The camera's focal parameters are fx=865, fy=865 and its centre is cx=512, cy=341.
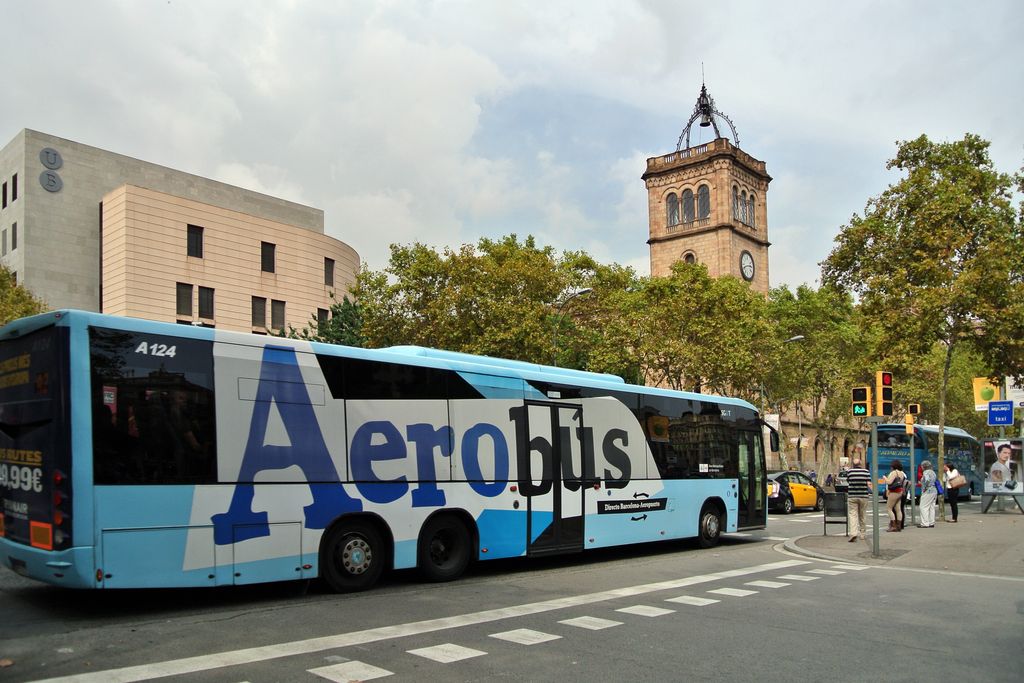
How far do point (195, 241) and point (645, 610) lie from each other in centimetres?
4540

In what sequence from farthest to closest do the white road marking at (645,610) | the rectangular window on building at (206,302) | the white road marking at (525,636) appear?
1. the rectangular window on building at (206,302)
2. the white road marking at (645,610)
3. the white road marking at (525,636)

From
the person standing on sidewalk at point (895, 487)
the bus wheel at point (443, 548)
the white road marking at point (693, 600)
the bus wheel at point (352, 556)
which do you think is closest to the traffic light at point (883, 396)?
the person standing on sidewalk at point (895, 487)

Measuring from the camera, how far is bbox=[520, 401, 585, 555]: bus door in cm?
1254

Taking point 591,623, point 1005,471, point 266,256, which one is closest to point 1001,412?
point 1005,471

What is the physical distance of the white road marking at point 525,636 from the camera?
7582 mm

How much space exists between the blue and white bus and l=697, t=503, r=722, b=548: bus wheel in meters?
2.24

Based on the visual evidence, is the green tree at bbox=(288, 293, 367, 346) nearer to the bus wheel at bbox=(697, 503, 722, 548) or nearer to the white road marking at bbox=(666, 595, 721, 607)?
the bus wheel at bbox=(697, 503, 722, 548)

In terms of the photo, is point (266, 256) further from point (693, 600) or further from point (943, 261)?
point (693, 600)

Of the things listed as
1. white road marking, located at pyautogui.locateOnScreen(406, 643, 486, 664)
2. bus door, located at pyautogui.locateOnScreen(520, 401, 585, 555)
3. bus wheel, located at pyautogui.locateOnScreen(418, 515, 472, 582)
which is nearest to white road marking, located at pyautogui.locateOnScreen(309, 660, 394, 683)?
white road marking, located at pyautogui.locateOnScreen(406, 643, 486, 664)

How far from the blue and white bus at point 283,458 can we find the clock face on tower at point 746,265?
72.3 m

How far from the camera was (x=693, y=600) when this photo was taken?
10.1 meters

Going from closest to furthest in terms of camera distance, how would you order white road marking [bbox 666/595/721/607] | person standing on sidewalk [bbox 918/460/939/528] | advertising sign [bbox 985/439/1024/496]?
1. white road marking [bbox 666/595/721/607]
2. person standing on sidewalk [bbox 918/460/939/528]
3. advertising sign [bbox 985/439/1024/496]

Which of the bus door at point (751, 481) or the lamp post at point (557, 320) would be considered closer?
the bus door at point (751, 481)

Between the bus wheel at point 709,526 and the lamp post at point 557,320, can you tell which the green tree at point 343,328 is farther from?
the bus wheel at point 709,526
